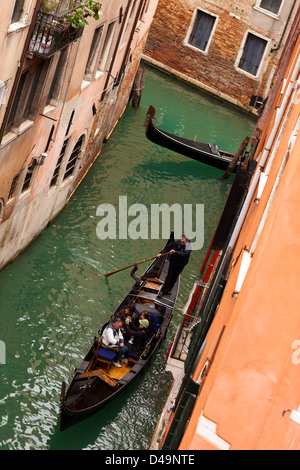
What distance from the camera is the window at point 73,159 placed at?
14133 mm

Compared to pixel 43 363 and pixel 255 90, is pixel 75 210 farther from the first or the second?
pixel 255 90

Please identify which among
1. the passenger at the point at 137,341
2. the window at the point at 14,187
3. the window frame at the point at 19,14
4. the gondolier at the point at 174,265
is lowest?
the passenger at the point at 137,341

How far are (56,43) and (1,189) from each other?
2022 millimetres

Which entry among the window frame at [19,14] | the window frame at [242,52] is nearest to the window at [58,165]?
the window frame at [19,14]

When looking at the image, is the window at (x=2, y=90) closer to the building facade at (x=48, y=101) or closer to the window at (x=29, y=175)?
the building facade at (x=48, y=101)

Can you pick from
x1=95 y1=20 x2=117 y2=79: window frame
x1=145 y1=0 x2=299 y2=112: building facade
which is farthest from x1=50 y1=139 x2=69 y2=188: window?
x1=145 y1=0 x2=299 y2=112: building facade

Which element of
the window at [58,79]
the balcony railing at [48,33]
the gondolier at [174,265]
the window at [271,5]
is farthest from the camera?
the window at [271,5]

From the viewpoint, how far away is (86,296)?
12.0m

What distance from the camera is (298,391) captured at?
4.88 meters

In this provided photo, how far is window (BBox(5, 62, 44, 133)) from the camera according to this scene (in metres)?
10.0

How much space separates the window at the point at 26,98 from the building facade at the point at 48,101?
14 millimetres

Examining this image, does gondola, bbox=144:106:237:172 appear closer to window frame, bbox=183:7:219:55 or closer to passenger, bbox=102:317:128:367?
window frame, bbox=183:7:219:55

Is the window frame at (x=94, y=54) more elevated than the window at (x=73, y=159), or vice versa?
the window frame at (x=94, y=54)

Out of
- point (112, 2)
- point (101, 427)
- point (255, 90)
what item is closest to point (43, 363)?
point (101, 427)
